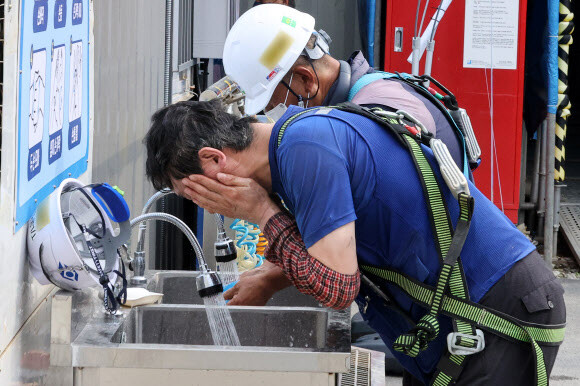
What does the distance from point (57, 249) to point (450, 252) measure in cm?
93

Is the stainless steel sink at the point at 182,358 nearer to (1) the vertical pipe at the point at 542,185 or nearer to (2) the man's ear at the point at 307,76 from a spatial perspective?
(2) the man's ear at the point at 307,76

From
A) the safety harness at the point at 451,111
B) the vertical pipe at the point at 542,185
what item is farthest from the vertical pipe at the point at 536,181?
the safety harness at the point at 451,111

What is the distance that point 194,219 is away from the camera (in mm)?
6043

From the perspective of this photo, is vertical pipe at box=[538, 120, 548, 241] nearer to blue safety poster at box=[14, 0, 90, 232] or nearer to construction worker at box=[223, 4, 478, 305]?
construction worker at box=[223, 4, 478, 305]

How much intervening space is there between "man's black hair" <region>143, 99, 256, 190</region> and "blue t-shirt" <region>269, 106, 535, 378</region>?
12 cm

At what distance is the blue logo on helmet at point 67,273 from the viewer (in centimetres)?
207

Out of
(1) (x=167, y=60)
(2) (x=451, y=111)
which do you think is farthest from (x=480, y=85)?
(2) (x=451, y=111)

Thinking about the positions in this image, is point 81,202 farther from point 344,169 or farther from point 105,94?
point 105,94

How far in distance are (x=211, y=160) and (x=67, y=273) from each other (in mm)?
447

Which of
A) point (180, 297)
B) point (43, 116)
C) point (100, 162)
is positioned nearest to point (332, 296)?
point (43, 116)

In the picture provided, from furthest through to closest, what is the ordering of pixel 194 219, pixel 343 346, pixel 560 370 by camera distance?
pixel 194 219 → pixel 560 370 → pixel 343 346

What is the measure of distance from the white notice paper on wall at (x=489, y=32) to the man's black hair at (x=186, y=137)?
15.7ft

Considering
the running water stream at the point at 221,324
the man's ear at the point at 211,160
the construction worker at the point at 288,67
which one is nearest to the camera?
the man's ear at the point at 211,160

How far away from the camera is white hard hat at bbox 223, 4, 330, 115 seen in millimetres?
3123
